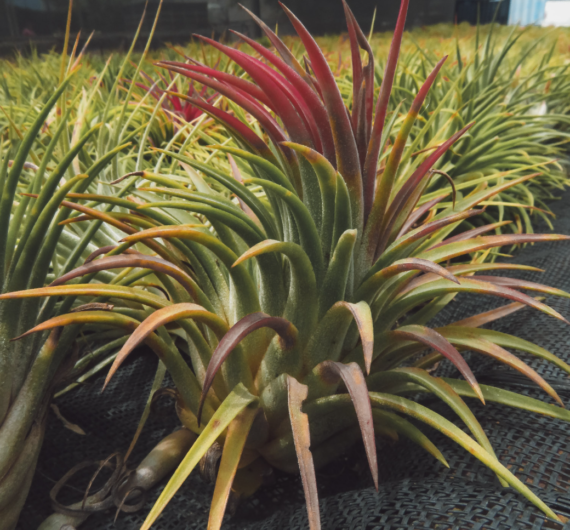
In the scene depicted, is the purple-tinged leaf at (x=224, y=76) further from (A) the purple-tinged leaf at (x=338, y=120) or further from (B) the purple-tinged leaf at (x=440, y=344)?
(B) the purple-tinged leaf at (x=440, y=344)

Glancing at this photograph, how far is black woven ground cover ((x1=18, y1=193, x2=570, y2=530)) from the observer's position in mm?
402

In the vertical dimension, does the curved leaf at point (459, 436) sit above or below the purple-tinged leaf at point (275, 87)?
below

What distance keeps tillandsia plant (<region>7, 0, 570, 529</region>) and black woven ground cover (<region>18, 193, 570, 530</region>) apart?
27mm

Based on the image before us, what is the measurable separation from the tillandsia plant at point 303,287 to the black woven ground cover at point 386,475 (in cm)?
3

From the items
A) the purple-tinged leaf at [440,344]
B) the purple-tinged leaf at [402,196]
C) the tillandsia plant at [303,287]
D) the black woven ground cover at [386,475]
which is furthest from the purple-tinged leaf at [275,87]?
the black woven ground cover at [386,475]

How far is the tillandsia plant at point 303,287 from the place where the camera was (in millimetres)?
403

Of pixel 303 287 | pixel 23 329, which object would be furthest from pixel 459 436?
pixel 23 329

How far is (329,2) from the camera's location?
342 cm

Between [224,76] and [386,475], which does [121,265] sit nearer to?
[224,76]

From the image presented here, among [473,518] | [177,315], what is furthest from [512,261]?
[177,315]

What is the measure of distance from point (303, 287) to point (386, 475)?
223mm

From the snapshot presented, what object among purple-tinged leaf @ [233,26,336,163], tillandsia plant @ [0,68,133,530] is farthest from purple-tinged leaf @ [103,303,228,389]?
purple-tinged leaf @ [233,26,336,163]

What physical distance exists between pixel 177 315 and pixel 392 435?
29cm

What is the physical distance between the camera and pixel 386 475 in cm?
49
